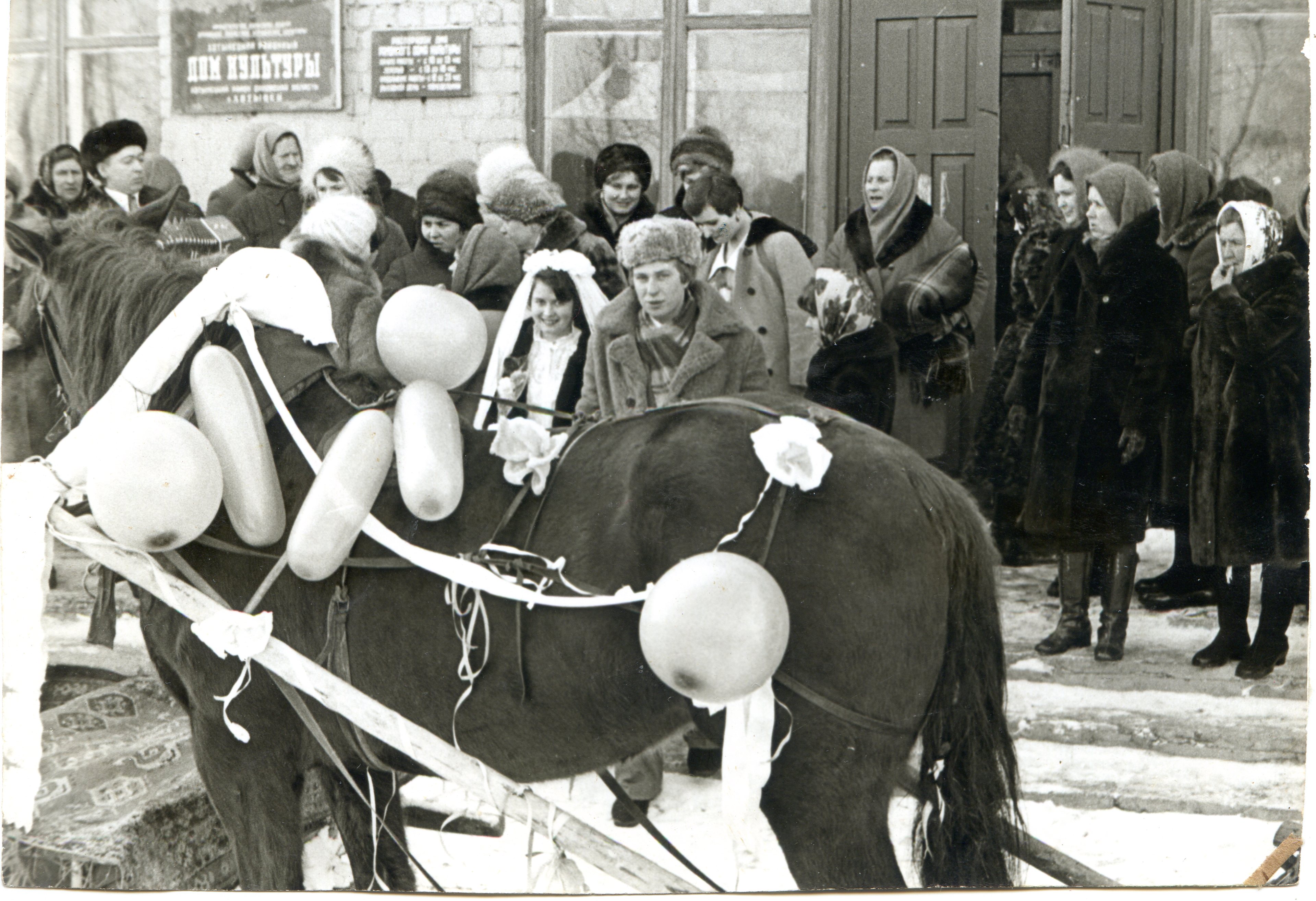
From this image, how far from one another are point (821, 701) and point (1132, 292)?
1.88 meters

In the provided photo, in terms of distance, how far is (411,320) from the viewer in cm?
271

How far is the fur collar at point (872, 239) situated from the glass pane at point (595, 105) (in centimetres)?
70

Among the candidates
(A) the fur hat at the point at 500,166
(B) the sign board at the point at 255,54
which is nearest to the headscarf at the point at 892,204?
(A) the fur hat at the point at 500,166

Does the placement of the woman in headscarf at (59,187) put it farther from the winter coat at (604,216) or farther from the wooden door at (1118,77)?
the wooden door at (1118,77)

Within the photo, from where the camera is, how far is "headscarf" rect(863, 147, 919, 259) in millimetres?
3883

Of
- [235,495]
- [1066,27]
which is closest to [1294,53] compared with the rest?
[1066,27]

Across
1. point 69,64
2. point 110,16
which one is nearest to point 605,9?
point 110,16

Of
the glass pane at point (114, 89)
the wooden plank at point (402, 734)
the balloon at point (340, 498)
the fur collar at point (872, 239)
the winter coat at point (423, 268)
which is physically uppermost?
the glass pane at point (114, 89)

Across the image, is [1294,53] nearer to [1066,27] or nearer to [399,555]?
[1066,27]

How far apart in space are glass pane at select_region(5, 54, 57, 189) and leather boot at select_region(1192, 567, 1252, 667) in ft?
12.7

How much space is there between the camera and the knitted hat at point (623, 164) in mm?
3949

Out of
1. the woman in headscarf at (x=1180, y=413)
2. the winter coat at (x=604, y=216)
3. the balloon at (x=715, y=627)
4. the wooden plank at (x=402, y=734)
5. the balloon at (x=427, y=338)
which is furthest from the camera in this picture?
the winter coat at (x=604, y=216)

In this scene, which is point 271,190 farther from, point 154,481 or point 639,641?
point 639,641

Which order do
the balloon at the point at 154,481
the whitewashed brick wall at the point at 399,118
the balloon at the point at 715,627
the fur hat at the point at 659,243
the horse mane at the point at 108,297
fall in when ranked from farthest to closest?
1. the whitewashed brick wall at the point at 399,118
2. the fur hat at the point at 659,243
3. the horse mane at the point at 108,297
4. the balloon at the point at 154,481
5. the balloon at the point at 715,627
